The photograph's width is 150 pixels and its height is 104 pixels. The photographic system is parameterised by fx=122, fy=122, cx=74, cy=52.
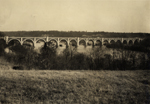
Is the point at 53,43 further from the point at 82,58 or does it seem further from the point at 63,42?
the point at 82,58

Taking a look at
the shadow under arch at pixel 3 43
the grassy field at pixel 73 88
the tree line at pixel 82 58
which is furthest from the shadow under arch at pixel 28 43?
the grassy field at pixel 73 88

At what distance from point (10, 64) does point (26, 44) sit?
112 centimetres

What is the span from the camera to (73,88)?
3.73m

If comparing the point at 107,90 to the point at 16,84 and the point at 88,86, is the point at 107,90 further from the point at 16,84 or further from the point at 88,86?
the point at 16,84

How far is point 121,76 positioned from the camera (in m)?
4.47

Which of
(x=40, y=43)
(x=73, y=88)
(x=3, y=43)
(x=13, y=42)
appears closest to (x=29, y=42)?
(x=40, y=43)

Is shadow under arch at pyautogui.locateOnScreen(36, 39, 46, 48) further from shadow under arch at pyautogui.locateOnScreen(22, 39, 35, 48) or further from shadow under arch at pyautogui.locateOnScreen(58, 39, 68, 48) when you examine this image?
shadow under arch at pyautogui.locateOnScreen(58, 39, 68, 48)

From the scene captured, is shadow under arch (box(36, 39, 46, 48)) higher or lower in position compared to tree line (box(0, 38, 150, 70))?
higher

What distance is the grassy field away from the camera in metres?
3.37

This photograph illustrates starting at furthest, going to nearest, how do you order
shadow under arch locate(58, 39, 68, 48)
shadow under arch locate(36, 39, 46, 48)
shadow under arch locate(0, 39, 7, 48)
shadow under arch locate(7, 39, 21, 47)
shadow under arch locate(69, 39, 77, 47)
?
shadow under arch locate(69, 39, 77, 47) < shadow under arch locate(58, 39, 68, 48) < shadow under arch locate(36, 39, 46, 48) < shadow under arch locate(7, 39, 21, 47) < shadow under arch locate(0, 39, 7, 48)

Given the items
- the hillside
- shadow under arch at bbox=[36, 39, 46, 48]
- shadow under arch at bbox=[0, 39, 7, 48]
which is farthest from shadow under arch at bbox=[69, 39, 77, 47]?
shadow under arch at bbox=[0, 39, 7, 48]

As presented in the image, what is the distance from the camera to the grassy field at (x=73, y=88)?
3.37 m

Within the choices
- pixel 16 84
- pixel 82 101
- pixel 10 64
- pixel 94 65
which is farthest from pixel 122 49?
pixel 10 64

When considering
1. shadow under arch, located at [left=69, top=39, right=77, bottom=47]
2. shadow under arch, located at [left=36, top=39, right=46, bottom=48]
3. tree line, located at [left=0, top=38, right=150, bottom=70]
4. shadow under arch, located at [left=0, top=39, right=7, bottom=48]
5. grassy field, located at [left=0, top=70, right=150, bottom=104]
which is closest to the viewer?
grassy field, located at [left=0, top=70, right=150, bottom=104]
